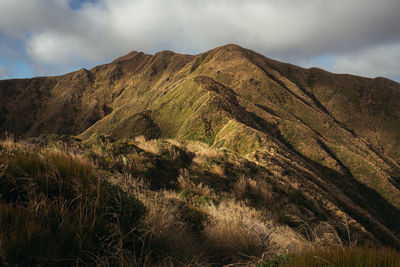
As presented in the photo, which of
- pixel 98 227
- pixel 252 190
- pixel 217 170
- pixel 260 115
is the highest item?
pixel 260 115

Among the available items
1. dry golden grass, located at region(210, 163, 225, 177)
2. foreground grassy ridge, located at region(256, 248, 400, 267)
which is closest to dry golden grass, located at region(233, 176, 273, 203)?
dry golden grass, located at region(210, 163, 225, 177)

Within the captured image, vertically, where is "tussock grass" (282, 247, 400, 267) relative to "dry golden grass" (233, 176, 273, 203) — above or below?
above

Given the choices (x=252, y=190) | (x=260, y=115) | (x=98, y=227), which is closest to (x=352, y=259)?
(x=98, y=227)

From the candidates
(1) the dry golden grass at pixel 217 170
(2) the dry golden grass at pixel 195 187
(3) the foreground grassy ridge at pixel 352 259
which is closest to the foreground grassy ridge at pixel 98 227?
(3) the foreground grassy ridge at pixel 352 259

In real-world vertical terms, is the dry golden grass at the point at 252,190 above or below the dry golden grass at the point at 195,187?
below

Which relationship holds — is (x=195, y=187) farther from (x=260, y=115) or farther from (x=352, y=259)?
(x=260, y=115)

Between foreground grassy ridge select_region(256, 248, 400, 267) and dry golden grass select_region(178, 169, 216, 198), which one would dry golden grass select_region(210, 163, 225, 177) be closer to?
dry golden grass select_region(178, 169, 216, 198)

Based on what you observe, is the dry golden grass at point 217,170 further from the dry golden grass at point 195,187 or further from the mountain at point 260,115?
the mountain at point 260,115

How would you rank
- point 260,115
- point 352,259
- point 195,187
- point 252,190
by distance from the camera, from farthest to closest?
point 260,115 < point 252,190 < point 195,187 < point 352,259

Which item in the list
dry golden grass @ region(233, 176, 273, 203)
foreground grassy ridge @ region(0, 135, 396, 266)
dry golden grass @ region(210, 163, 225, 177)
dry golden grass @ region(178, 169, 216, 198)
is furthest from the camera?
dry golden grass @ region(210, 163, 225, 177)

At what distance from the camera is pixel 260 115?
3869 centimetres

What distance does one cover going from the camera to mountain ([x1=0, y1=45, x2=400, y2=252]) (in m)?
21.2

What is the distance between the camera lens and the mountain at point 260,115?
21172mm

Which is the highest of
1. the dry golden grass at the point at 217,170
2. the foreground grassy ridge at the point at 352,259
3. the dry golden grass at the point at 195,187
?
the foreground grassy ridge at the point at 352,259
